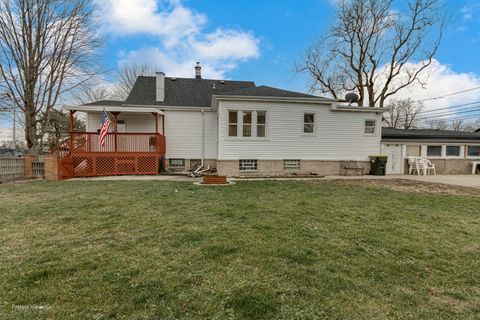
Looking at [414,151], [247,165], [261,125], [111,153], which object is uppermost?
[261,125]

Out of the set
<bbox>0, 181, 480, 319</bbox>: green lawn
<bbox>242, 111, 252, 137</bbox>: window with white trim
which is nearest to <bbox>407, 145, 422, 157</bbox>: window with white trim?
<bbox>242, 111, 252, 137</bbox>: window with white trim

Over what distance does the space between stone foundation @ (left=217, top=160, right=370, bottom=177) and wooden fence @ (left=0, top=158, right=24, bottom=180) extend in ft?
30.4

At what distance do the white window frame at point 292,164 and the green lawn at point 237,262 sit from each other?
285 inches

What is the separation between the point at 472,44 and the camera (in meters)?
15.8

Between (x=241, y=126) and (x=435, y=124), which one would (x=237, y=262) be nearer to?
(x=241, y=126)

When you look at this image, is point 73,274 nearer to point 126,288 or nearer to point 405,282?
point 126,288

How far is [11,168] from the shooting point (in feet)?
37.1

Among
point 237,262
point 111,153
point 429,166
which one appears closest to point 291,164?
point 429,166

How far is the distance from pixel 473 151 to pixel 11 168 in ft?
82.7

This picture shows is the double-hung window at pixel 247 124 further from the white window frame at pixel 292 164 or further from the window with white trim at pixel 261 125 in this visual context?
the white window frame at pixel 292 164

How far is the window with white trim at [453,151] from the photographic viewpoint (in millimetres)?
15078

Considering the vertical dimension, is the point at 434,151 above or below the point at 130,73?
below

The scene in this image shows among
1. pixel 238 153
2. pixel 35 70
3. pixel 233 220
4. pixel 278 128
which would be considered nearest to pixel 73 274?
pixel 233 220

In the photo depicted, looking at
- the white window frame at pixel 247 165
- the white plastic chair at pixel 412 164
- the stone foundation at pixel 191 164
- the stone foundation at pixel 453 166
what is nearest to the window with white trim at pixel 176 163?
the stone foundation at pixel 191 164
